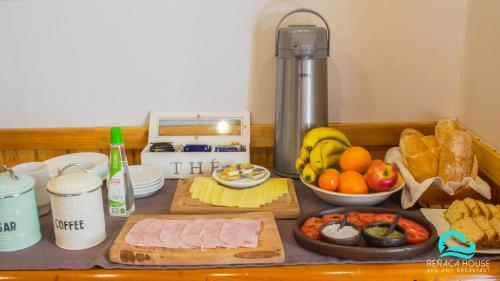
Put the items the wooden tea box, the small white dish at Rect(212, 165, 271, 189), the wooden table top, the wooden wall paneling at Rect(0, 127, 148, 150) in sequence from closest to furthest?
the wooden table top, the small white dish at Rect(212, 165, 271, 189), the wooden tea box, the wooden wall paneling at Rect(0, 127, 148, 150)

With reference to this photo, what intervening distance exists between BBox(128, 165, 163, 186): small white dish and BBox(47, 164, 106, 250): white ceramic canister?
24 centimetres

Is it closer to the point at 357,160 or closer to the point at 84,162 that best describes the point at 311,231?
the point at 357,160

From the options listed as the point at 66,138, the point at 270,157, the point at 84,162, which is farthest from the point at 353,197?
the point at 66,138

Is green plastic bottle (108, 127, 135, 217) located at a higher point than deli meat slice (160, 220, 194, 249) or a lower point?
higher

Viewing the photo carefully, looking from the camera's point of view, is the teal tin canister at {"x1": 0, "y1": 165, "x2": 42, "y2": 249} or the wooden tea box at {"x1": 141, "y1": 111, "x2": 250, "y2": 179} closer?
the teal tin canister at {"x1": 0, "y1": 165, "x2": 42, "y2": 249}

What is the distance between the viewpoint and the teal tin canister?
3.34ft

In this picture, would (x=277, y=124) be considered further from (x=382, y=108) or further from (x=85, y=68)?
Answer: (x=85, y=68)

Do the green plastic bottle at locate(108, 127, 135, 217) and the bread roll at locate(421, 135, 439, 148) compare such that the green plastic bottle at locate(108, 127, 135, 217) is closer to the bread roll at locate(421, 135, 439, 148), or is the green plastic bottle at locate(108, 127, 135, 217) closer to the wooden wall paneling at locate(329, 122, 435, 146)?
the wooden wall paneling at locate(329, 122, 435, 146)

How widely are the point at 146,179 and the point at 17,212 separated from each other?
14.6 inches

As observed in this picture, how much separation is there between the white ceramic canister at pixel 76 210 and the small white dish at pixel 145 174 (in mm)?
243

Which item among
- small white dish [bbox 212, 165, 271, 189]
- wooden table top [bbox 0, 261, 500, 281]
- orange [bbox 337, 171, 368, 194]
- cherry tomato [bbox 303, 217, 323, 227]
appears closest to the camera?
wooden table top [bbox 0, 261, 500, 281]

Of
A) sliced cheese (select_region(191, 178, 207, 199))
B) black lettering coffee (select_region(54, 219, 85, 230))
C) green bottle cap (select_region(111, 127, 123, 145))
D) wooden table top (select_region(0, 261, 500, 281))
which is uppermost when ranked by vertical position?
green bottle cap (select_region(111, 127, 123, 145))

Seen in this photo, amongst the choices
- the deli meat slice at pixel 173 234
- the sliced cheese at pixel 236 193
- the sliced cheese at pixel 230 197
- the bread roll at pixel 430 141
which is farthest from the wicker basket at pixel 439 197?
the deli meat slice at pixel 173 234

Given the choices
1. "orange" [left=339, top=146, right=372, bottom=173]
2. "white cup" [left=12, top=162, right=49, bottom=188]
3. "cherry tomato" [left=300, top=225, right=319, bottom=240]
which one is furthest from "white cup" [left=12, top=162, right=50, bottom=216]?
"orange" [left=339, top=146, right=372, bottom=173]
